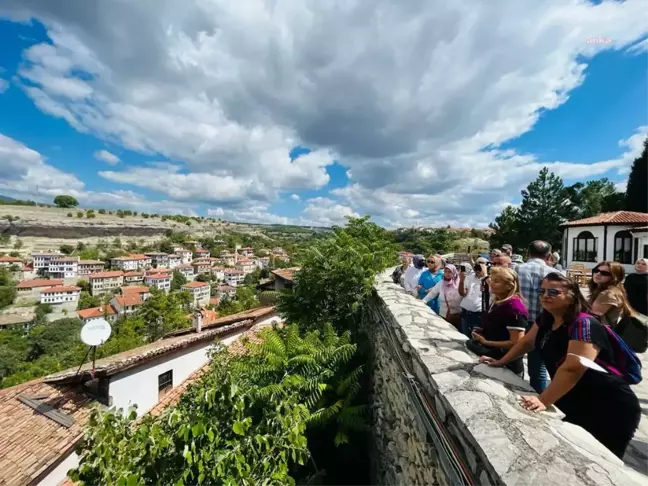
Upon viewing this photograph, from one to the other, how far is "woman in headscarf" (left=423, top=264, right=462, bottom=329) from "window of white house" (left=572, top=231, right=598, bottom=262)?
21.0 meters

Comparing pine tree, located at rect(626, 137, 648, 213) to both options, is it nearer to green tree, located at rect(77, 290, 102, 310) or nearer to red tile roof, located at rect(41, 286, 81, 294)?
green tree, located at rect(77, 290, 102, 310)

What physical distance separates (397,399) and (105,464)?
2.53 meters

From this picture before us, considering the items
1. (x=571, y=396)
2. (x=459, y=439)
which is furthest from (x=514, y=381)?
(x=459, y=439)

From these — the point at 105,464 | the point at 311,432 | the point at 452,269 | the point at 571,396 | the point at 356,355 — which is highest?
the point at 452,269

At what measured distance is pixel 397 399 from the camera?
10.3 ft

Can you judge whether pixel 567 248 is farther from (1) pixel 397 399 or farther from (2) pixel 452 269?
(1) pixel 397 399

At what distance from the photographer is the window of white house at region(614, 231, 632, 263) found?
17500mm

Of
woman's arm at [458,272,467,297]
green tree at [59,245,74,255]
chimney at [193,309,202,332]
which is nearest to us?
woman's arm at [458,272,467,297]

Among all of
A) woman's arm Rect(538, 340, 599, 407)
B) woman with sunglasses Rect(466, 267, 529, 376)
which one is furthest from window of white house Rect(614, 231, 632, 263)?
woman's arm Rect(538, 340, 599, 407)

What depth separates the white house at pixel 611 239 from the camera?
1664 centimetres

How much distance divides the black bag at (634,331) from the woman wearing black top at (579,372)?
4.86 feet

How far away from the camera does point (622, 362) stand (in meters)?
1.82

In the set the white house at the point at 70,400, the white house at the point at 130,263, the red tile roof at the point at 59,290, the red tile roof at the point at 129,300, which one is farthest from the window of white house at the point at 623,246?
the white house at the point at 130,263

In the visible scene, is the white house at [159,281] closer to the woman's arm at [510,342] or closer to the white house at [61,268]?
the white house at [61,268]
